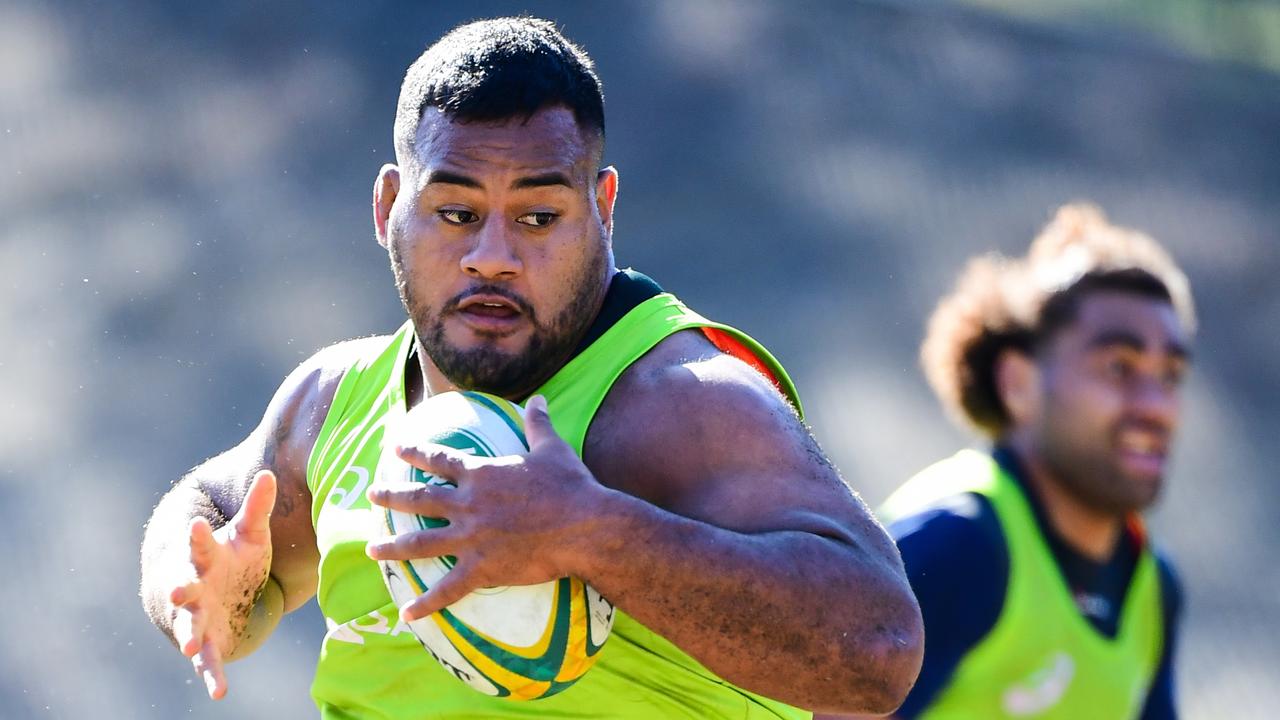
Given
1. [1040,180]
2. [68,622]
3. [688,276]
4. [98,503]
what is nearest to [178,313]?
[98,503]

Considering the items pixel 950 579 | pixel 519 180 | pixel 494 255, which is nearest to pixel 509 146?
pixel 519 180

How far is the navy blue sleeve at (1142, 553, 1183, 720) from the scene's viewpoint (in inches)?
172

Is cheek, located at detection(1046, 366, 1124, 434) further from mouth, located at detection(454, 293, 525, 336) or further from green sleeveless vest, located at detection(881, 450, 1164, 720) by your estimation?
mouth, located at detection(454, 293, 525, 336)

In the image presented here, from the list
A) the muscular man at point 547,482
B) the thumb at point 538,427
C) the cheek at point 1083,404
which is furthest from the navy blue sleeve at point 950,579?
the thumb at point 538,427

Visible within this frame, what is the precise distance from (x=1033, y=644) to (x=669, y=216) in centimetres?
660

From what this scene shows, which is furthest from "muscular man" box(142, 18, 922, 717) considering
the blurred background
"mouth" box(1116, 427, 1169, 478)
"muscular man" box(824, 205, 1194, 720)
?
the blurred background

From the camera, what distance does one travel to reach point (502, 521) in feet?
7.47

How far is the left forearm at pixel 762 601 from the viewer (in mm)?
2311

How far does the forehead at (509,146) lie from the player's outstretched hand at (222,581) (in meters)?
0.63

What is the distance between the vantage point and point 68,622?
7855 millimetres

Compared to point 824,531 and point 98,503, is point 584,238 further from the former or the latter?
point 98,503

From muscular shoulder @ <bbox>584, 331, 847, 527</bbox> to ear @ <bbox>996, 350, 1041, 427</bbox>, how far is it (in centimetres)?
216

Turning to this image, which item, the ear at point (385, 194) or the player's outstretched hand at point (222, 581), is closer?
the player's outstretched hand at point (222, 581)

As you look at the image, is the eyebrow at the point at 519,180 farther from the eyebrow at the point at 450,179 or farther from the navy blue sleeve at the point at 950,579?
the navy blue sleeve at the point at 950,579
